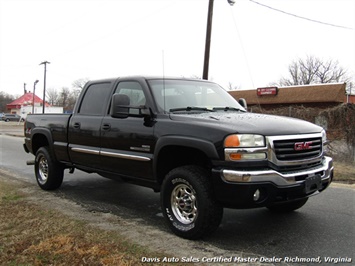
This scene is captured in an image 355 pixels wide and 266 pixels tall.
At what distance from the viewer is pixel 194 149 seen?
4121 millimetres

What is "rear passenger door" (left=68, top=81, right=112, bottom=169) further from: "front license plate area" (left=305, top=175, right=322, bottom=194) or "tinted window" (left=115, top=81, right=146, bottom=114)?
"front license plate area" (left=305, top=175, right=322, bottom=194)

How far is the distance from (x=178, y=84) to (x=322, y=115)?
8511 mm

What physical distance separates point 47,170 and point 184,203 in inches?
140

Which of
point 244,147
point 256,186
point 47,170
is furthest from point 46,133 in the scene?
point 256,186

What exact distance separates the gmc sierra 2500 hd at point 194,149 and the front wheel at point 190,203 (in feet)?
0.04

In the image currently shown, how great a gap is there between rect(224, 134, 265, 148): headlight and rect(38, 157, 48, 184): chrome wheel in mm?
4330

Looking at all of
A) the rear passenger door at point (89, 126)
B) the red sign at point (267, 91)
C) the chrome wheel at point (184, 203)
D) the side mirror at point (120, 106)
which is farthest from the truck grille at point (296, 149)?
the red sign at point (267, 91)

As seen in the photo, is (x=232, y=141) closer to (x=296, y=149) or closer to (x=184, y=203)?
(x=296, y=149)

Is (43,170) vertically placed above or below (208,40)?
below

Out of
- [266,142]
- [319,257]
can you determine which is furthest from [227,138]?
[319,257]

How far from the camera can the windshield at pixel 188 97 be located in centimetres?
479

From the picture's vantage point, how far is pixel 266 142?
3.74 metres

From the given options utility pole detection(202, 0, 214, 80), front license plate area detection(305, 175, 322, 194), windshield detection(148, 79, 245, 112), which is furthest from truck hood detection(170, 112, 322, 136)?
utility pole detection(202, 0, 214, 80)

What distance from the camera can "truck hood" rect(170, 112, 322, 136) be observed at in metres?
3.81
